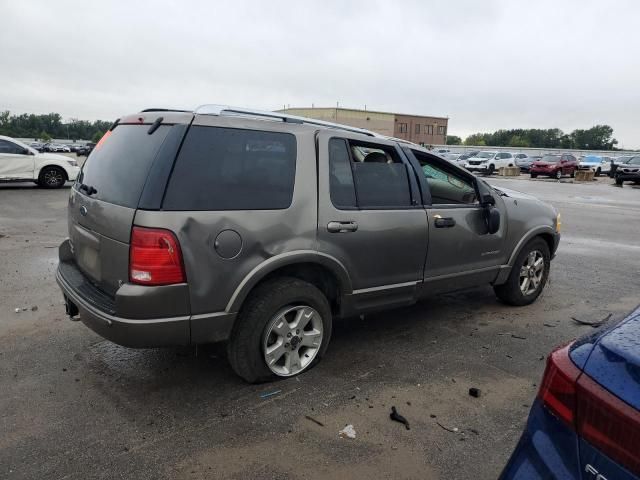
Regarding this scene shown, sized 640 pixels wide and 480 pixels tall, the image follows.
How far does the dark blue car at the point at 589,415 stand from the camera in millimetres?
1374

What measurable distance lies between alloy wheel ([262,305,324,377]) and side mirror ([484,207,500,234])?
2.00m

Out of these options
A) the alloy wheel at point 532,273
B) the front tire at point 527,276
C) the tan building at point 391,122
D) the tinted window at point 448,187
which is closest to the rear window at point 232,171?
the tinted window at point 448,187

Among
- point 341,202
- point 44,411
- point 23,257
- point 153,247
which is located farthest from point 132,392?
point 23,257

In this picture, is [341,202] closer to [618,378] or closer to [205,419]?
[205,419]

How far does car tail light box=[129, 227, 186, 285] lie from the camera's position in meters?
2.81

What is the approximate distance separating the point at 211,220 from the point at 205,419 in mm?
1249

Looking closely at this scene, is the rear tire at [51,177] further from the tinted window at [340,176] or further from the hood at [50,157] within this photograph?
the tinted window at [340,176]

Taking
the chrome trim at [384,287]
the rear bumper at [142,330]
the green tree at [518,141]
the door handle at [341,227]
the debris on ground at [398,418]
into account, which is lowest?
the debris on ground at [398,418]

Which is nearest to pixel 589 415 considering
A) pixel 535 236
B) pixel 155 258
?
pixel 155 258

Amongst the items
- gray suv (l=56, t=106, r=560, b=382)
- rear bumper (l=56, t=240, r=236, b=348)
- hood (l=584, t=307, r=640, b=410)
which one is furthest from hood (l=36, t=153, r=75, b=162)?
hood (l=584, t=307, r=640, b=410)

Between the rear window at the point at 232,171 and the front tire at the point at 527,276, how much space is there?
2955mm

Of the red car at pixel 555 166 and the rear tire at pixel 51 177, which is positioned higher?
the red car at pixel 555 166

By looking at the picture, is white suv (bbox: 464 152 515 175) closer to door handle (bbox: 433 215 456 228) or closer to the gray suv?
door handle (bbox: 433 215 456 228)

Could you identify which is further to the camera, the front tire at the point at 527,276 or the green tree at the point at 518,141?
the green tree at the point at 518,141
